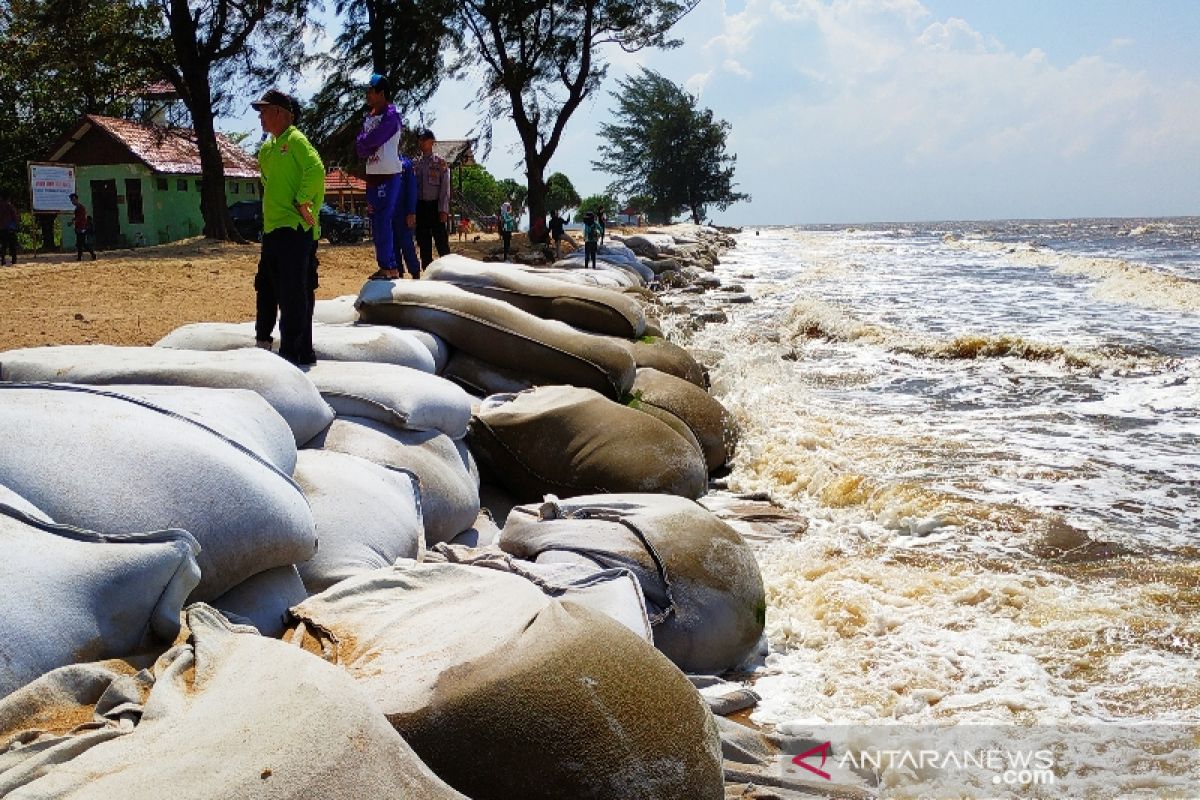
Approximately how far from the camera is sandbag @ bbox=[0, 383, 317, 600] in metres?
2.21

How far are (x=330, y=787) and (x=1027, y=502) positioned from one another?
5.00 m

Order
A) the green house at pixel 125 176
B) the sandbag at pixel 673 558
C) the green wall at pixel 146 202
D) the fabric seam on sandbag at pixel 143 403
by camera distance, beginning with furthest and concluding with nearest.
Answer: the green wall at pixel 146 202, the green house at pixel 125 176, the sandbag at pixel 673 558, the fabric seam on sandbag at pixel 143 403

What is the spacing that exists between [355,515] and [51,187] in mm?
19463

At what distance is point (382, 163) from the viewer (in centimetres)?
681

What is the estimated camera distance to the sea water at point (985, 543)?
11.0 feet

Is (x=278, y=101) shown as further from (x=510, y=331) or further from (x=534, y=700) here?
(x=534, y=700)

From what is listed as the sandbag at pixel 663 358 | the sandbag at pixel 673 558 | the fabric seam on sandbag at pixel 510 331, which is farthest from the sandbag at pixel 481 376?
the sandbag at pixel 673 558

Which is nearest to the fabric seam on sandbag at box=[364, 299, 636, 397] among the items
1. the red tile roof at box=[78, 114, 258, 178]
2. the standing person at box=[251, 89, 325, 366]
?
the standing person at box=[251, 89, 325, 366]

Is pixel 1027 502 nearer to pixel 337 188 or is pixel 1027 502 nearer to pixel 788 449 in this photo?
pixel 788 449

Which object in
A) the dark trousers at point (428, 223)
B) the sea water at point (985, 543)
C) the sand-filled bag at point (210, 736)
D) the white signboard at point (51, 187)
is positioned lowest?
the sea water at point (985, 543)

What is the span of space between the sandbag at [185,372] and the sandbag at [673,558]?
84 cm

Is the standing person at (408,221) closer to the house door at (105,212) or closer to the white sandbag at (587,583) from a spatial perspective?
the white sandbag at (587,583)

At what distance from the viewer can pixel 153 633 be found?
214 centimetres

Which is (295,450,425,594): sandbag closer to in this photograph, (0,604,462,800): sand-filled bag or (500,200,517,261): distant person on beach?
(0,604,462,800): sand-filled bag
